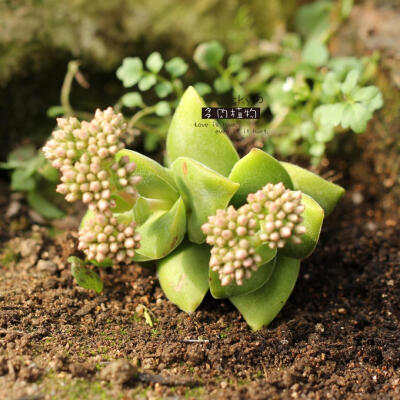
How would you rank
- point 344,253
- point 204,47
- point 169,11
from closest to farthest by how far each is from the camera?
point 344,253 < point 204,47 < point 169,11

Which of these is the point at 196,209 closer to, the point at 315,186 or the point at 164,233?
the point at 164,233

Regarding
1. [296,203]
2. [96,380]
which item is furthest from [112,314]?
[296,203]

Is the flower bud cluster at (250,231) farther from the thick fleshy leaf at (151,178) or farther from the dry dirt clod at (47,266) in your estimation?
the dry dirt clod at (47,266)

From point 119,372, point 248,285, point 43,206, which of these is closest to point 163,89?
point 43,206

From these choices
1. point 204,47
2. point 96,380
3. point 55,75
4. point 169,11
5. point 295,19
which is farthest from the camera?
point 295,19

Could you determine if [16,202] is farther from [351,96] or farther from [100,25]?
[351,96]

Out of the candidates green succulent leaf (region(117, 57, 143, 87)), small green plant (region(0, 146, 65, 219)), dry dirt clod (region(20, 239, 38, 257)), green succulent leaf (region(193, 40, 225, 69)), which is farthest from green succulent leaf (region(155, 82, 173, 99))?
dry dirt clod (region(20, 239, 38, 257))

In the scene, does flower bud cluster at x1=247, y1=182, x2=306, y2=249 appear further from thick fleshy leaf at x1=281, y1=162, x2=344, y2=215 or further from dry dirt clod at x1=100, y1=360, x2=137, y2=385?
dry dirt clod at x1=100, y1=360, x2=137, y2=385
